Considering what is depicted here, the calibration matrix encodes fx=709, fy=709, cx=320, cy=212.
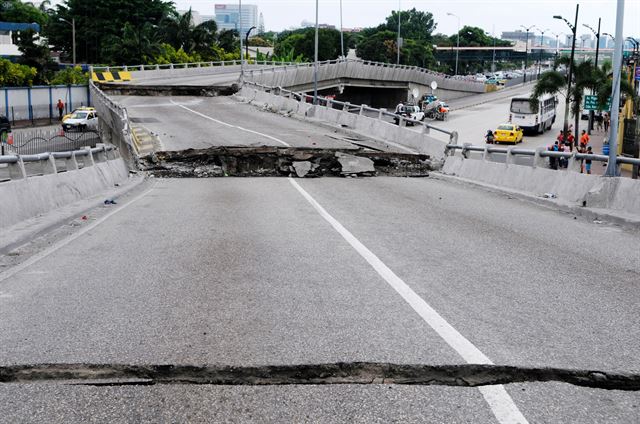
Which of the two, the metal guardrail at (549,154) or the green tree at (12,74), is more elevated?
the green tree at (12,74)

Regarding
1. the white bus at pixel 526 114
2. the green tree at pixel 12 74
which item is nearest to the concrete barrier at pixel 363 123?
the white bus at pixel 526 114

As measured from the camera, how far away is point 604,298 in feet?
23.5

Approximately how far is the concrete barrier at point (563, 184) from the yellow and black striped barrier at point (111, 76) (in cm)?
5226

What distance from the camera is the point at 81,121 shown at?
54.0m

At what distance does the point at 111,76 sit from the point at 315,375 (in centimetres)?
6791

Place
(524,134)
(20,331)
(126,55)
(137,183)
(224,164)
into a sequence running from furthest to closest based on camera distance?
(126,55), (524,134), (224,164), (137,183), (20,331)

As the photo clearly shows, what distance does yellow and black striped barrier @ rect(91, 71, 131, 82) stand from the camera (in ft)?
220

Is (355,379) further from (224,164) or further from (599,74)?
(599,74)

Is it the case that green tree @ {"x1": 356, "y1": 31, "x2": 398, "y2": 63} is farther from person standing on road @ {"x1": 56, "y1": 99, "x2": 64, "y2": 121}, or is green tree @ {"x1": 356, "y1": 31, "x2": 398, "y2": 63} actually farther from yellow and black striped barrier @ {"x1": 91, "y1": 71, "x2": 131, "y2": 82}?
person standing on road @ {"x1": 56, "y1": 99, "x2": 64, "y2": 121}

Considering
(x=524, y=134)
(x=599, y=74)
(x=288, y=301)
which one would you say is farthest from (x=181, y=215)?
(x=524, y=134)

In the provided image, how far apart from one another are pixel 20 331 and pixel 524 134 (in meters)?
69.7

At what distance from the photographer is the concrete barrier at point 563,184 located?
534 inches

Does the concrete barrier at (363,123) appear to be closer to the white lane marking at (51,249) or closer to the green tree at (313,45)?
the white lane marking at (51,249)

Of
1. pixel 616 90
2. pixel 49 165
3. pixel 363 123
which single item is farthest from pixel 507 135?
pixel 49 165
